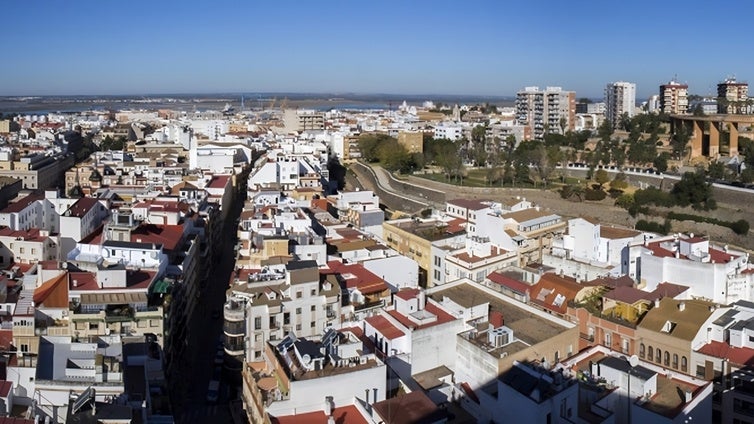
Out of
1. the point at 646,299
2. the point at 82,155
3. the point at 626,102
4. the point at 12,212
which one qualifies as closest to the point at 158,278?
the point at 12,212

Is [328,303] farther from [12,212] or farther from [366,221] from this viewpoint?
[12,212]

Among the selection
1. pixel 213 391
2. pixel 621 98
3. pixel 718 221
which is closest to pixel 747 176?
pixel 718 221

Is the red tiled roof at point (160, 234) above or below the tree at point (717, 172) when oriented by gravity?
below

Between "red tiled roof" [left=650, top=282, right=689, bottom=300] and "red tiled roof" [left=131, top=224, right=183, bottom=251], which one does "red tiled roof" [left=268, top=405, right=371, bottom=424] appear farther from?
"red tiled roof" [left=131, top=224, right=183, bottom=251]

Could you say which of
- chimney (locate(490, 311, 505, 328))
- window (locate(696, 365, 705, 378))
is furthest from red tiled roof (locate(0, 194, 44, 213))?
window (locate(696, 365, 705, 378))

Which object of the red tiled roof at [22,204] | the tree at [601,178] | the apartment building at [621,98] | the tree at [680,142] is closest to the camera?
the red tiled roof at [22,204]

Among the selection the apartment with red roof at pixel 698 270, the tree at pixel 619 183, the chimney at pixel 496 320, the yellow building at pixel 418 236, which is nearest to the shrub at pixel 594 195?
the tree at pixel 619 183

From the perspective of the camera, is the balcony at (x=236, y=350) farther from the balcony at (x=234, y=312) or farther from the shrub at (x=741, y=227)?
the shrub at (x=741, y=227)
